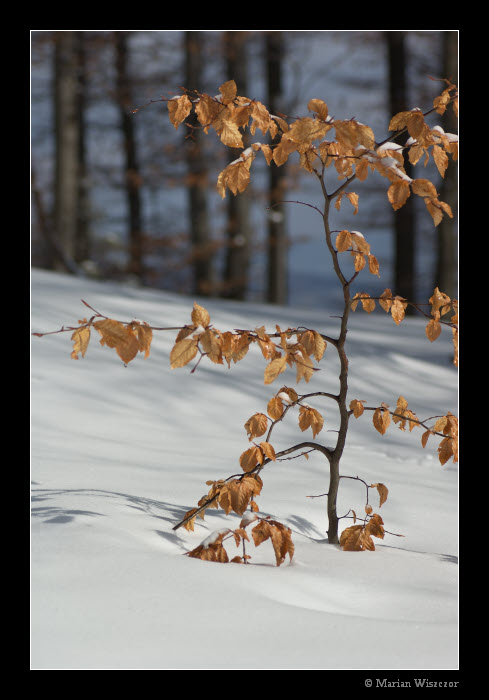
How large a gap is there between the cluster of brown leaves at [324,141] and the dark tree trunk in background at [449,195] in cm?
319

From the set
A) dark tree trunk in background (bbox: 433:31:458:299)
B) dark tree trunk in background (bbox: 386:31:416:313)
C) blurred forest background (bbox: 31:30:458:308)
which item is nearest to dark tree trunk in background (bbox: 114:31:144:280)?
blurred forest background (bbox: 31:30:458:308)

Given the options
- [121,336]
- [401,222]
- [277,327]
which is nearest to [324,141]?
[277,327]

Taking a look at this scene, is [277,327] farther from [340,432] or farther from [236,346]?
[340,432]

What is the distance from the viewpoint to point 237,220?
11688 millimetres

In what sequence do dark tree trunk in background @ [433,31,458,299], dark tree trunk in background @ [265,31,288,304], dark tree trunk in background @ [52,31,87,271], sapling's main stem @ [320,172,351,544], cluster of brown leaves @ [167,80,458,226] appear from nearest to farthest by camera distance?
1. cluster of brown leaves @ [167,80,458,226]
2. sapling's main stem @ [320,172,351,544]
3. dark tree trunk in background @ [433,31,458,299]
4. dark tree trunk in background @ [265,31,288,304]
5. dark tree trunk in background @ [52,31,87,271]

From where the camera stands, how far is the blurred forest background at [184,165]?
435 inches

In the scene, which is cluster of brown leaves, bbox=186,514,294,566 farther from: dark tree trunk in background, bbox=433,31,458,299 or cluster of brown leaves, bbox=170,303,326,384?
dark tree trunk in background, bbox=433,31,458,299

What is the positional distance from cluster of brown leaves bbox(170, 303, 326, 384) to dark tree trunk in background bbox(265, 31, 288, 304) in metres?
9.24

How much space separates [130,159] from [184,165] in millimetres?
1065

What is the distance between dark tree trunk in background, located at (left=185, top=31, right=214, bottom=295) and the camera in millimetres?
11156

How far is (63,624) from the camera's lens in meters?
1.34

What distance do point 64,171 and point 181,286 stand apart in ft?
15.2

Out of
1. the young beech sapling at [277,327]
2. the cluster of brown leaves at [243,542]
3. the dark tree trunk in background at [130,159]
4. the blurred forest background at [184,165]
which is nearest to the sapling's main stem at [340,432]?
the young beech sapling at [277,327]
